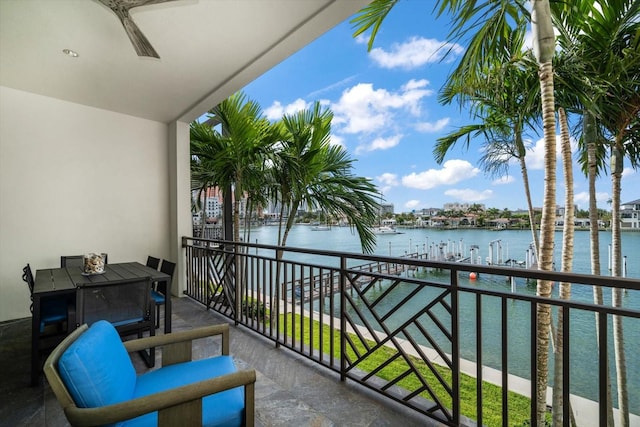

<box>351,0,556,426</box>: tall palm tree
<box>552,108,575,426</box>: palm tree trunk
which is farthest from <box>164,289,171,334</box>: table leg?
<box>552,108,575,426</box>: palm tree trunk

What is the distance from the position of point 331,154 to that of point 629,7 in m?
3.50

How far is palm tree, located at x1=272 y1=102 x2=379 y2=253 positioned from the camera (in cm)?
426

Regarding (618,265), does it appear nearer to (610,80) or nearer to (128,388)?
(610,80)

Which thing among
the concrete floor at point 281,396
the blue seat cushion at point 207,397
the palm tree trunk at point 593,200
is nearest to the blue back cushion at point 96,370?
the blue seat cushion at point 207,397

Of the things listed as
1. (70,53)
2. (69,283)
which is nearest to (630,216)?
(69,283)

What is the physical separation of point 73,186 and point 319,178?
336 cm

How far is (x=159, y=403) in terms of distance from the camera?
3.40ft

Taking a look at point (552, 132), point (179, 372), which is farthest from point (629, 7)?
point (179, 372)

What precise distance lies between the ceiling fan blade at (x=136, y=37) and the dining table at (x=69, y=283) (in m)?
1.83

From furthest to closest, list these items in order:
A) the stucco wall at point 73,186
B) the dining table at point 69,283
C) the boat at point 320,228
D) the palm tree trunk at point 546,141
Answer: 1. the boat at point 320,228
2. the stucco wall at point 73,186
3. the palm tree trunk at point 546,141
4. the dining table at point 69,283

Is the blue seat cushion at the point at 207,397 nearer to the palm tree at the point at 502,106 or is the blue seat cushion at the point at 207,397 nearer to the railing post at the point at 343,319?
the railing post at the point at 343,319

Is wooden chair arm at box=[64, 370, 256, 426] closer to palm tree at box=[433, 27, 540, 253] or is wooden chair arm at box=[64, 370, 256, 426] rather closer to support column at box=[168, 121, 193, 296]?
palm tree at box=[433, 27, 540, 253]

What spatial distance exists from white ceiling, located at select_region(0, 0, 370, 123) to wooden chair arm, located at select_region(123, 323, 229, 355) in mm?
2246

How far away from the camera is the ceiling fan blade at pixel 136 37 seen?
2168mm
